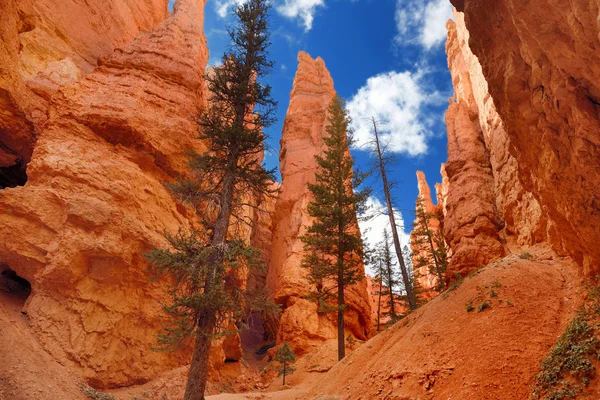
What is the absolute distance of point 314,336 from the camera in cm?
2619

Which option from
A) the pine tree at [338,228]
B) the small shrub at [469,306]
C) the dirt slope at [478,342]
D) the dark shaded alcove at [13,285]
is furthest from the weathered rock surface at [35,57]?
the small shrub at [469,306]

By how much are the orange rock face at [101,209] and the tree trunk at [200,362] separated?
553 centimetres

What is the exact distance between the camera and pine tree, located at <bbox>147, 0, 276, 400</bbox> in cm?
1004

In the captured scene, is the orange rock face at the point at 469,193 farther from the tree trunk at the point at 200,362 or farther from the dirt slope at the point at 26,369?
the dirt slope at the point at 26,369

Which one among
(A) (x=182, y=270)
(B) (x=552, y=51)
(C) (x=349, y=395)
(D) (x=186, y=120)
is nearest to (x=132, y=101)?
(D) (x=186, y=120)

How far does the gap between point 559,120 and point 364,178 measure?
16.9 meters

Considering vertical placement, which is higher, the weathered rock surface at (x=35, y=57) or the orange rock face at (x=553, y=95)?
the weathered rock surface at (x=35, y=57)

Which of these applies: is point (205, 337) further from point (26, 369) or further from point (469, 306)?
point (469, 306)

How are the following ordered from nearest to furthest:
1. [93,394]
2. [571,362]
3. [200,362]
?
[571,362]
[200,362]
[93,394]

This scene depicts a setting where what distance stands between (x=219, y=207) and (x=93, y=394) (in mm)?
7537

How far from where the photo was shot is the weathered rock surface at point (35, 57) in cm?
1605

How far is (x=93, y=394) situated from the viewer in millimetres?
11398

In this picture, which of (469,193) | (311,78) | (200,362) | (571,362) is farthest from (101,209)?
(311,78)

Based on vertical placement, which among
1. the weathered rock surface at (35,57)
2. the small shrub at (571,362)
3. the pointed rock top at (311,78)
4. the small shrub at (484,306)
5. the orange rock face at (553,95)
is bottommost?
the small shrub at (571,362)
